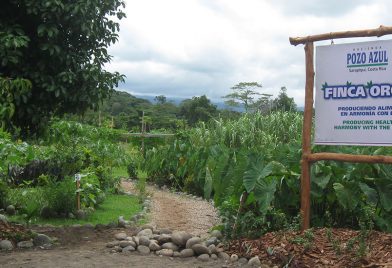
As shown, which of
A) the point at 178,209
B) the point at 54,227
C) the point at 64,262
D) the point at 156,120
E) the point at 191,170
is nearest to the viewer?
the point at 64,262

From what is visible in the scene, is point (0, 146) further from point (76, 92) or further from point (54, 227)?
point (54, 227)

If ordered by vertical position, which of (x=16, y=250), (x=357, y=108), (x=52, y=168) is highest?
(x=357, y=108)

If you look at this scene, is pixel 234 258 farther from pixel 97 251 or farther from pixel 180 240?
pixel 97 251

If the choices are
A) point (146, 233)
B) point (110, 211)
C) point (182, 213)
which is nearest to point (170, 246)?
point (146, 233)

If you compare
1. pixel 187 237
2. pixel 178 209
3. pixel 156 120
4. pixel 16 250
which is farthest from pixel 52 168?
pixel 156 120

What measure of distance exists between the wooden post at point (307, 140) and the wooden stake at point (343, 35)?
73 mm

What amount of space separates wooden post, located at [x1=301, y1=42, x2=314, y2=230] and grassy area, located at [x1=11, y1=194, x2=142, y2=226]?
3.36m

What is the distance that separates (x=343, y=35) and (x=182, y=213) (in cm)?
439

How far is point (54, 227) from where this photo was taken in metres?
7.73

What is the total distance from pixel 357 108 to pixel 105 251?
317 cm

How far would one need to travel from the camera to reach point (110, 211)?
9.52 metres

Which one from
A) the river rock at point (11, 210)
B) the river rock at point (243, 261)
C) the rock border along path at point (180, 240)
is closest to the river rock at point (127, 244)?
the rock border along path at point (180, 240)

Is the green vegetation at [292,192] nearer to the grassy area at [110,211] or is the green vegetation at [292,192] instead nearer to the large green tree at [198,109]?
the grassy area at [110,211]

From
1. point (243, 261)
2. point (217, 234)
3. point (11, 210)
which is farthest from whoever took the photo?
point (11, 210)
